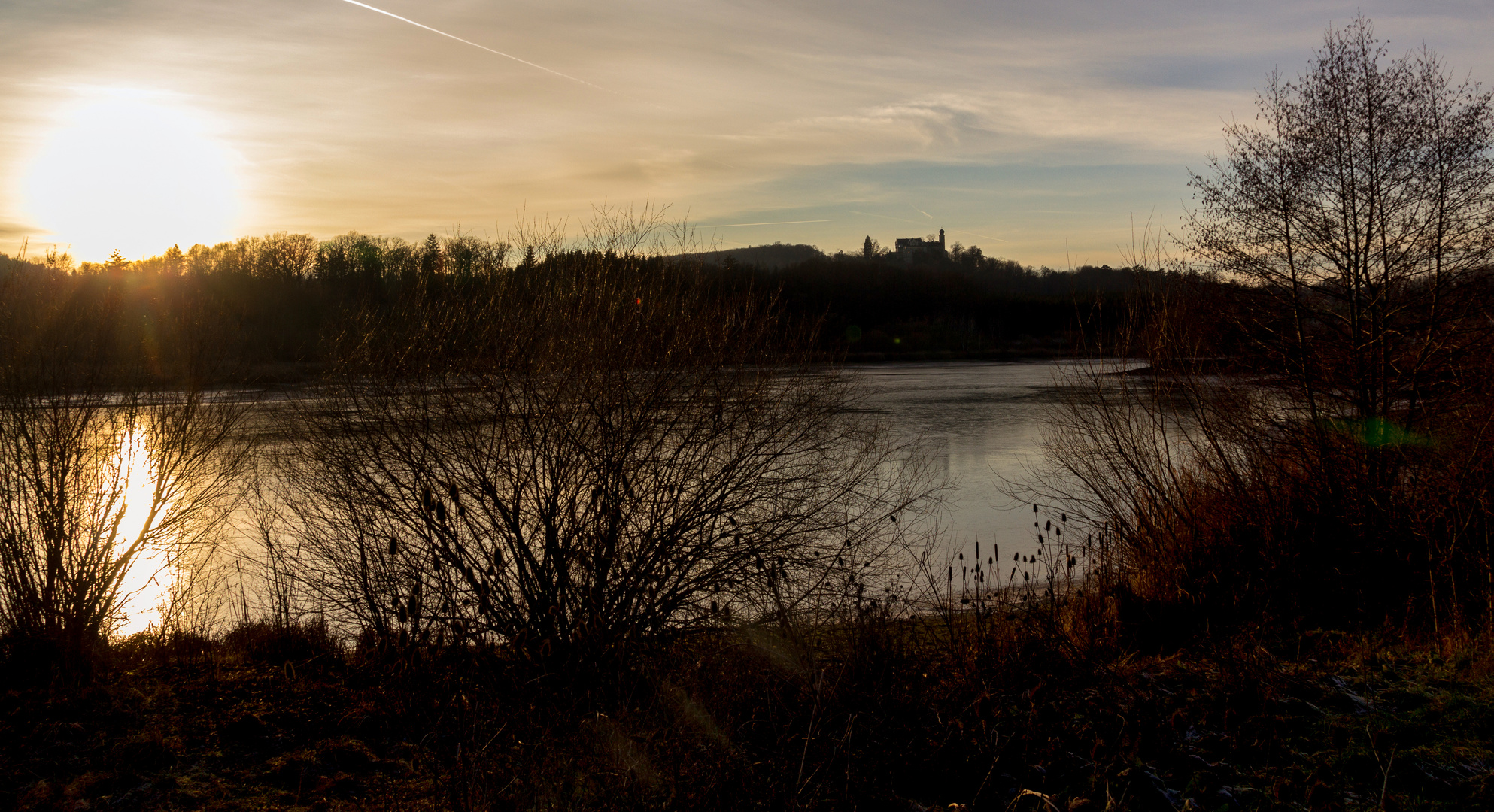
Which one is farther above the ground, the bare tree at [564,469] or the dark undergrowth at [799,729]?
the bare tree at [564,469]

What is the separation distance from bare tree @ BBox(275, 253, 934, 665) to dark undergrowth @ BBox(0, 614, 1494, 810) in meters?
0.60

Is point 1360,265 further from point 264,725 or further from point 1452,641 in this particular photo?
point 264,725

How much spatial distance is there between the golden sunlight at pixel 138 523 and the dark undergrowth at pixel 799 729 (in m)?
1.48

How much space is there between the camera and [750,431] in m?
8.27

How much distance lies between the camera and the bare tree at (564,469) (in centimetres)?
759

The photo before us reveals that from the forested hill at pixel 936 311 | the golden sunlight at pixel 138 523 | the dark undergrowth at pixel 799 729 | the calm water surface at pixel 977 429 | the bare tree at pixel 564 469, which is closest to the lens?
the dark undergrowth at pixel 799 729

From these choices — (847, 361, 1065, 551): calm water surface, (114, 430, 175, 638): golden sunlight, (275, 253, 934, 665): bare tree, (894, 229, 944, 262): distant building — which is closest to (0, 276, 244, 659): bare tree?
(114, 430, 175, 638): golden sunlight

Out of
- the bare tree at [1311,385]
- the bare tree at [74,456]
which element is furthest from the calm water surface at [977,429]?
the bare tree at [74,456]

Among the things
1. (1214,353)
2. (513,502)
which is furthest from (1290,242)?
(513,502)

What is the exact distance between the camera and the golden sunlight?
8.41 m

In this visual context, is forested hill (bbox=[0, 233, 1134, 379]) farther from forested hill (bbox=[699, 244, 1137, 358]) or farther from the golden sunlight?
forested hill (bbox=[699, 244, 1137, 358])

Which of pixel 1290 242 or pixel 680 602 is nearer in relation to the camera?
pixel 680 602

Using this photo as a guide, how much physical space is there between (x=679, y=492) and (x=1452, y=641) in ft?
19.2

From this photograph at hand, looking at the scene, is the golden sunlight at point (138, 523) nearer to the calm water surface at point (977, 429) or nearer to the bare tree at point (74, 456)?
the bare tree at point (74, 456)
